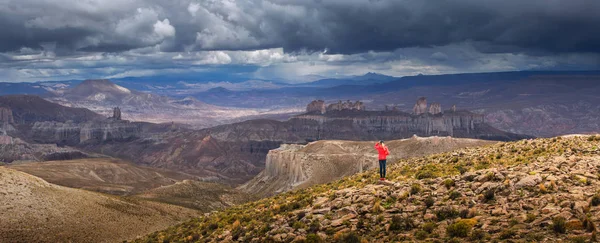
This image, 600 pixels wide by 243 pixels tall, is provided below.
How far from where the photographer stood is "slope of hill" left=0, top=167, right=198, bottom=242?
51.6 meters

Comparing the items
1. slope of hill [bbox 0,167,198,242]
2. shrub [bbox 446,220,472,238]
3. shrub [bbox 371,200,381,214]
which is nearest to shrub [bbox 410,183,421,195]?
shrub [bbox 371,200,381,214]

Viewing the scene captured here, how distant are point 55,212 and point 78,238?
6.43 metres

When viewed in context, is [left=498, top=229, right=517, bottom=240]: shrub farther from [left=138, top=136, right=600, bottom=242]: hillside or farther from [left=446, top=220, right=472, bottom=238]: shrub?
[left=446, top=220, right=472, bottom=238]: shrub

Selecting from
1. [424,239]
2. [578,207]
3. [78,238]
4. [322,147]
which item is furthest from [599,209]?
[322,147]

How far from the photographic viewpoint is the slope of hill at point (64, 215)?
51.6 m

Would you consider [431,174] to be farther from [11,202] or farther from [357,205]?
[11,202]

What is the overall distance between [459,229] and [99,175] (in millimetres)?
168771

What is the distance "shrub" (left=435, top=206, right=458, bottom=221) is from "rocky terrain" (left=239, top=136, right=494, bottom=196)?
8361 cm

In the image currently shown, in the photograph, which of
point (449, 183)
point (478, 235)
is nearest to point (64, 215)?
point (449, 183)

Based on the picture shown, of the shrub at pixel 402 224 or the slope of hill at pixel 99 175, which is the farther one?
the slope of hill at pixel 99 175

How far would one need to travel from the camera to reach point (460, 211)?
68.1 ft

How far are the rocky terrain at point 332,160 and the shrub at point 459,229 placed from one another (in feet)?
281

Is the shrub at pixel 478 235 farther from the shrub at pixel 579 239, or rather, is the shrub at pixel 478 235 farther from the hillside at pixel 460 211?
the shrub at pixel 579 239

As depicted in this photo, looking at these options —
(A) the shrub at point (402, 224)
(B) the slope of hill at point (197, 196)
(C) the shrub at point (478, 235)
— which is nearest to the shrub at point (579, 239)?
(C) the shrub at point (478, 235)
